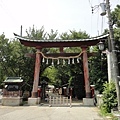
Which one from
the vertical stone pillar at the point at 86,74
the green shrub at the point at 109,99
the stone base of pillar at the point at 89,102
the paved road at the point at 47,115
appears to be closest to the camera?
the paved road at the point at 47,115

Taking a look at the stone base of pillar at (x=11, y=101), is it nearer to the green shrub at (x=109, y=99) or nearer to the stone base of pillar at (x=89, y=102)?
the stone base of pillar at (x=89, y=102)

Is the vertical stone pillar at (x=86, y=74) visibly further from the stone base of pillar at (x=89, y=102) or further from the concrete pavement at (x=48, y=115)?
the concrete pavement at (x=48, y=115)

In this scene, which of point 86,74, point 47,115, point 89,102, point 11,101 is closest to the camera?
point 47,115

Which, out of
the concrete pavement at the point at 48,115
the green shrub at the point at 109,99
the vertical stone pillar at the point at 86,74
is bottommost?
the concrete pavement at the point at 48,115

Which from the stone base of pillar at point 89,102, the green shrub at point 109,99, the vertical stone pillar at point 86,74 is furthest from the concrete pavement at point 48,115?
the vertical stone pillar at point 86,74

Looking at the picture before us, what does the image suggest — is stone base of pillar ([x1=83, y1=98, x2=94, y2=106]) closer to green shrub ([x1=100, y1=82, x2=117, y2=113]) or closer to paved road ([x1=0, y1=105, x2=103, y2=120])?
paved road ([x1=0, y1=105, x2=103, y2=120])

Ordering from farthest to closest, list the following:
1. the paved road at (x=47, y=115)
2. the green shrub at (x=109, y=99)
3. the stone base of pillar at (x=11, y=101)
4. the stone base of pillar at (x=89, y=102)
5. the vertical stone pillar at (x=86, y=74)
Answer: the stone base of pillar at (x=11, y=101)
the vertical stone pillar at (x=86, y=74)
the stone base of pillar at (x=89, y=102)
the green shrub at (x=109, y=99)
the paved road at (x=47, y=115)

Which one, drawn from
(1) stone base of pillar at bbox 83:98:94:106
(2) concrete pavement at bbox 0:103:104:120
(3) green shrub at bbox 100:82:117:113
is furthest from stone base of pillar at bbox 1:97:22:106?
(3) green shrub at bbox 100:82:117:113

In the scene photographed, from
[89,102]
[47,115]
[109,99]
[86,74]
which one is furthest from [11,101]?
[109,99]

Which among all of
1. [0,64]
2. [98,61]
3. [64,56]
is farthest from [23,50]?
[98,61]

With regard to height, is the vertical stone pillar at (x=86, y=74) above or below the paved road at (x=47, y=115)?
above

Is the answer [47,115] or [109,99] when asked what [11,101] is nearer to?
[47,115]

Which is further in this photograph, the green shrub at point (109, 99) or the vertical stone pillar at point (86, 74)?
the vertical stone pillar at point (86, 74)

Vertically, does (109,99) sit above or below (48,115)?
above
